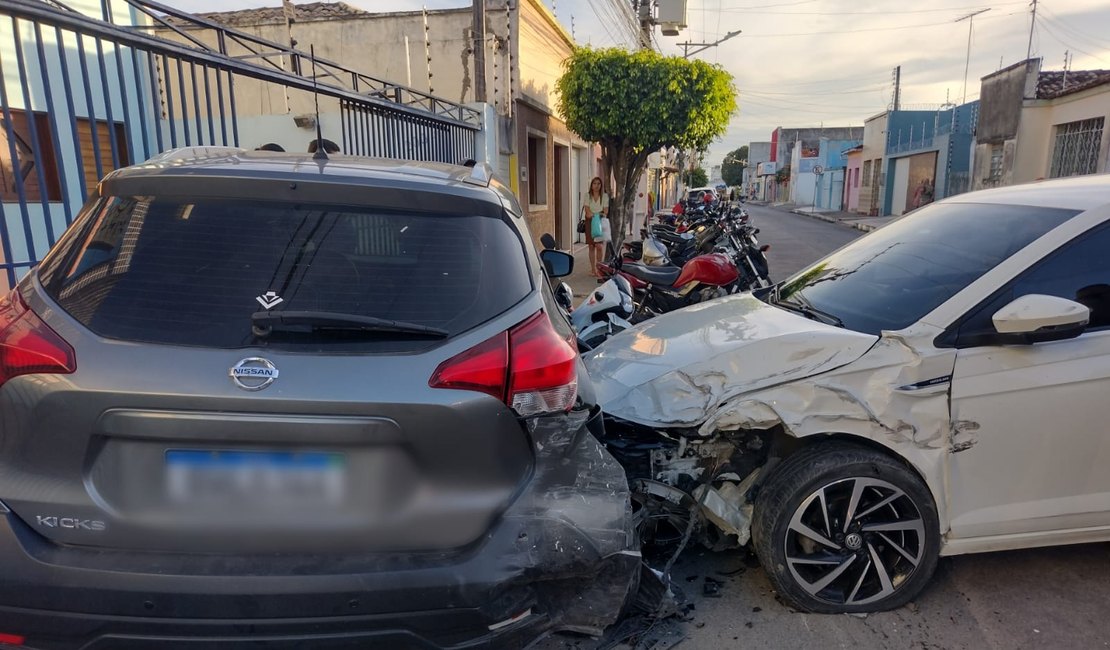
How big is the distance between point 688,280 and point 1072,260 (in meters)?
3.86

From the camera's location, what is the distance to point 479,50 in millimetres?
10148

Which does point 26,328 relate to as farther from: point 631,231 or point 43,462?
point 631,231

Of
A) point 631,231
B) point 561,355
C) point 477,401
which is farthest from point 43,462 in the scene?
point 631,231

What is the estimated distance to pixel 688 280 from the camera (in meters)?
6.56

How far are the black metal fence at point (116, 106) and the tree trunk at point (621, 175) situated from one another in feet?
11.7

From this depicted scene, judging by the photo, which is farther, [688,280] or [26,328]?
[688,280]

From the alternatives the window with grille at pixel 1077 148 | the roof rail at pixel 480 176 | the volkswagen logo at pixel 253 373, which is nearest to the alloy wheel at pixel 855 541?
the roof rail at pixel 480 176

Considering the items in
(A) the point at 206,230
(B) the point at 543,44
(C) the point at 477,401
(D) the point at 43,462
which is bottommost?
(D) the point at 43,462

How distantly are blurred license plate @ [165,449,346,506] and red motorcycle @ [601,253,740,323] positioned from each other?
5.10m

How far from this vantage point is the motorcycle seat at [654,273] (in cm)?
674

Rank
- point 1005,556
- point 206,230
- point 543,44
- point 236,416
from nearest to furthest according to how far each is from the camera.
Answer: point 236,416
point 206,230
point 1005,556
point 543,44

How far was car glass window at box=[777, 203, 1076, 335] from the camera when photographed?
2930 mm

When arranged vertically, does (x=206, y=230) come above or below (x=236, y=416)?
above

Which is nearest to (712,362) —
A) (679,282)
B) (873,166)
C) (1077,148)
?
(679,282)
